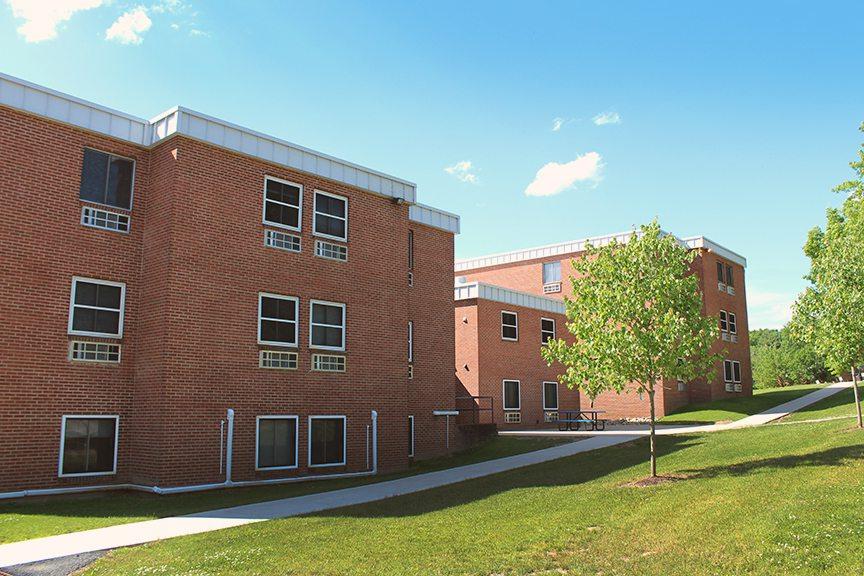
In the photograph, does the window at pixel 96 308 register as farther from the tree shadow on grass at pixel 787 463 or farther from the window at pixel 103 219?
the tree shadow on grass at pixel 787 463

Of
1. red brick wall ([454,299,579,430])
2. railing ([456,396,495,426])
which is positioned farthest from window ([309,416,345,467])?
red brick wall ([454,299,579,430])

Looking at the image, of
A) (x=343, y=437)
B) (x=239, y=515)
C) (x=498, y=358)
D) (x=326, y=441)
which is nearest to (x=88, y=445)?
(x=239, y=515)

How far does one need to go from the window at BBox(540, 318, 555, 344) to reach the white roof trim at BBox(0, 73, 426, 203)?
53.2 ft

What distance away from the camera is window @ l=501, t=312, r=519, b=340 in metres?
30.7

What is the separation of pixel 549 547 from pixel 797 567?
108 inches

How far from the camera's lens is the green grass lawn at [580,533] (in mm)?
7605

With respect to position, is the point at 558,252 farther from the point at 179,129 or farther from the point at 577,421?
the point at 179,129

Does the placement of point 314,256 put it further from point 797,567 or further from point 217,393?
point 797,567

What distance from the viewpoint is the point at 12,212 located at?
13.6 m

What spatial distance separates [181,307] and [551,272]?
26875mm

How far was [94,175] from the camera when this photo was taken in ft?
49.0

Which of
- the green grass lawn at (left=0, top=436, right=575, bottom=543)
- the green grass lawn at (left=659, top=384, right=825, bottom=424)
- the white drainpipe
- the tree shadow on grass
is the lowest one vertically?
the green grass lawn at (left=0, top=436, right=575, bottom=543)

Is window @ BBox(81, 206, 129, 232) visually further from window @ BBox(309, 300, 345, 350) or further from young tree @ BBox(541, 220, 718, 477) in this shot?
young tree @ BBox(541, 220, 718, 477)

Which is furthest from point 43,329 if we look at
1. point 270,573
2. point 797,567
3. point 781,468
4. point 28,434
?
point 781,468
